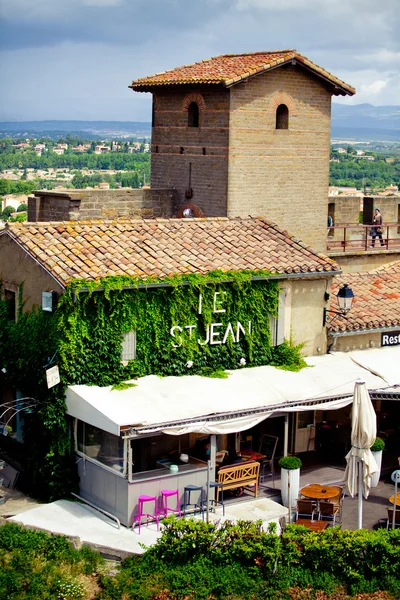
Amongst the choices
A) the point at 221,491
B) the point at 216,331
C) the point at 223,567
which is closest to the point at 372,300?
the point at 216,331

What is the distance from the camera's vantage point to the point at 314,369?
23.4m

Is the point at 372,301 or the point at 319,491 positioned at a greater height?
the point at 372,301

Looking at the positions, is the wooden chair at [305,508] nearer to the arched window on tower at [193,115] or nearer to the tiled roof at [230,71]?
the tiled roof at [230,71]

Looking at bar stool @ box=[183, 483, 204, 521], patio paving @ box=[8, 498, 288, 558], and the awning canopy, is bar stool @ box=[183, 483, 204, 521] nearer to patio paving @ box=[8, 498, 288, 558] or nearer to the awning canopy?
patio paving @ box=[8, 498, 288, 558]

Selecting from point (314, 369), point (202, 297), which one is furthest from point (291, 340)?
point (202, 297)

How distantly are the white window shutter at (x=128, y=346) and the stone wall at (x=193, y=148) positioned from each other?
6.93 meters

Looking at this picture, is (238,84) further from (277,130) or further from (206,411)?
(206,411)

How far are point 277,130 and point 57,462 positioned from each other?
457 inches

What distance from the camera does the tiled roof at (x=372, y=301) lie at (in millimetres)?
24688

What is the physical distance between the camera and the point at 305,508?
2038 centimetres

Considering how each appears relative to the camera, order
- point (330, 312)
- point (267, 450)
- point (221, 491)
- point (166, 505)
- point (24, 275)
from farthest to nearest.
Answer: point (330, 312) → point (267, 450) → point (24, 275) → point (221, 491) → point (166, 505)

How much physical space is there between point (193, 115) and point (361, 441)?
12305 mm

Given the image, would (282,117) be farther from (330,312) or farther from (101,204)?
(330,312)

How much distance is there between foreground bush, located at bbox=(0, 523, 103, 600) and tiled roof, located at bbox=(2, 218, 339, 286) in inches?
191
